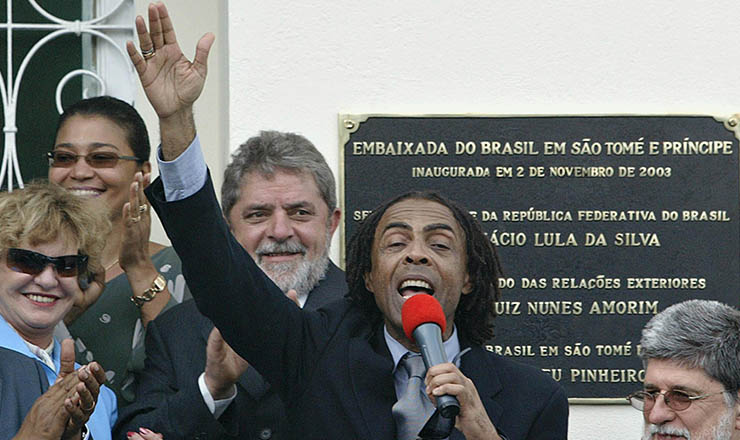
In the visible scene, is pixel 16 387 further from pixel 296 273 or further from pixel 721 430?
pixel 721 430

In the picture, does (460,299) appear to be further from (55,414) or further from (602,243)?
(602,243)

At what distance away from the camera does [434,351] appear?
3363 mm

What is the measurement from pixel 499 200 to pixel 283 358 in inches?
82.0

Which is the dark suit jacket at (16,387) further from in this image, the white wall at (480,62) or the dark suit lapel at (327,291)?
the white wall at (480,62)

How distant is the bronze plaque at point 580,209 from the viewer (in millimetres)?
5734

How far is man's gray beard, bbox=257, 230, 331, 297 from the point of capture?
4.70 m

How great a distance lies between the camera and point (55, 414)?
380cm

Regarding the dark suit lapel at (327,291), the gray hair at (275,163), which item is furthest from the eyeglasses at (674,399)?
the gray hair at (275,163)

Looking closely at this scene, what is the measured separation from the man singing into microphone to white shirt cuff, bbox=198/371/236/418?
9.9 inches

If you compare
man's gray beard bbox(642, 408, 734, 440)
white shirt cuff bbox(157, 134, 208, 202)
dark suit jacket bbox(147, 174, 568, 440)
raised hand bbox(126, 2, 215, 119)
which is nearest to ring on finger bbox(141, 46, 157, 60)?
raised hand bbox(126, 2, 215, 119)

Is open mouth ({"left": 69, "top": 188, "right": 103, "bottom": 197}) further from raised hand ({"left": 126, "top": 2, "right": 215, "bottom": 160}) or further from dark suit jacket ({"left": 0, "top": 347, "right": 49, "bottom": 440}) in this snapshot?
raised hand ({"left": 126, "top": 2, "right": 215, "bottom": 160})

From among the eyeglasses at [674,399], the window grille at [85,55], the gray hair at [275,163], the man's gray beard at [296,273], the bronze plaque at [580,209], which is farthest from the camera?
the window grille at [85,55]

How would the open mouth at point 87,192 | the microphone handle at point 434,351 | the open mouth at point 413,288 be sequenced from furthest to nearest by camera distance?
the open mouth at point 87,192, the open mouth at point 413,288, the microphone handle at point 434,351

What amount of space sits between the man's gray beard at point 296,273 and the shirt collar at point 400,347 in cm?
69
